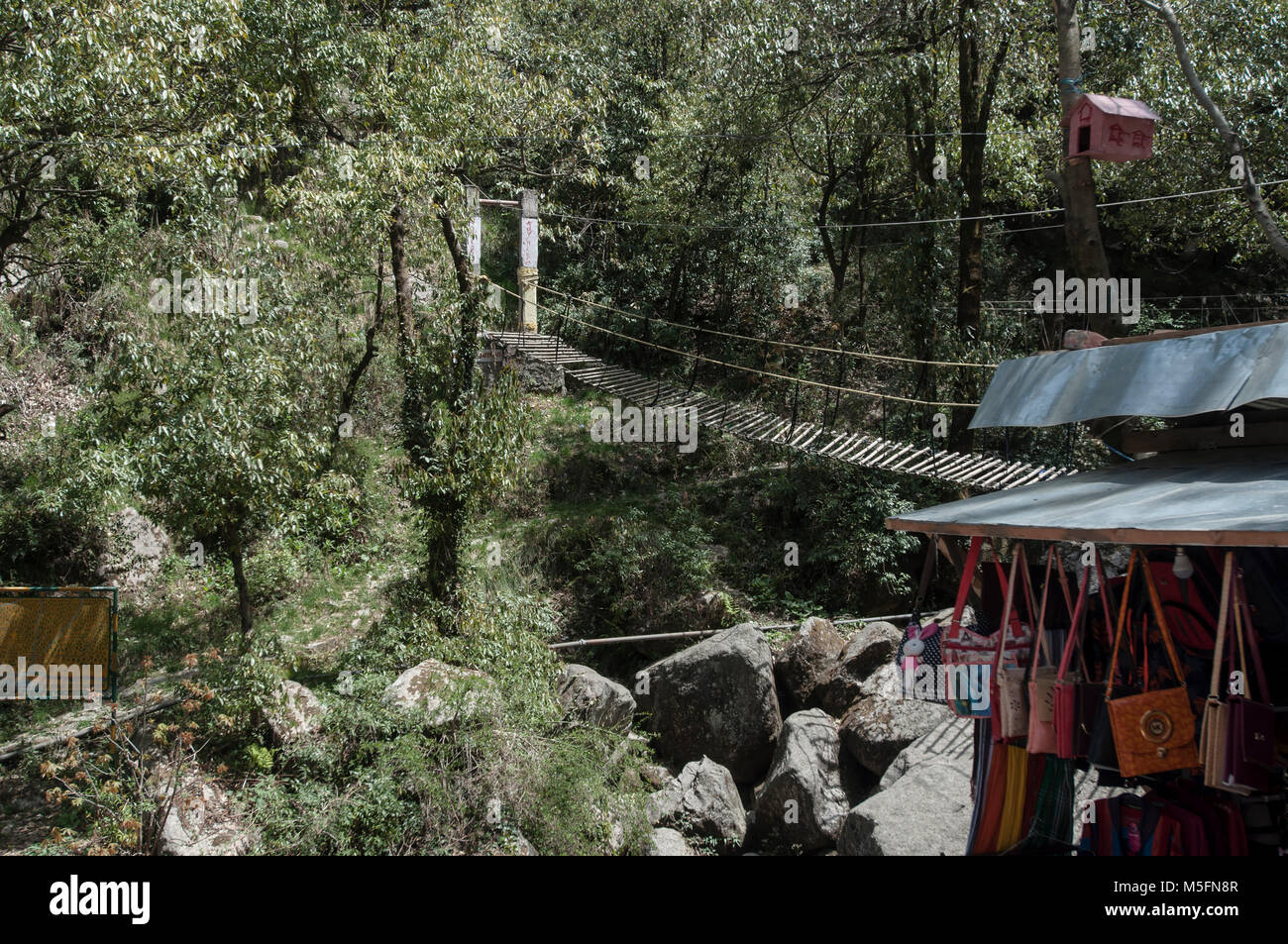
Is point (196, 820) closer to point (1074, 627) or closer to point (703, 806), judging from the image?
point (703, 806)

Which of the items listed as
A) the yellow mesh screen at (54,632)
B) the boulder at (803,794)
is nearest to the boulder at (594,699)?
the boulder at (803,794)

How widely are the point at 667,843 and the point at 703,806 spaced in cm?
64

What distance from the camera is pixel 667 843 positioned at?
6.38 m

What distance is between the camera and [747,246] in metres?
14.3

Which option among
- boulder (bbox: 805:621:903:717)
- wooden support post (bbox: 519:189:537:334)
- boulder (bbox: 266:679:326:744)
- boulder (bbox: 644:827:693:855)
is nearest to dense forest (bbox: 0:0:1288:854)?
boulder (bbox: 266:679:326:744)

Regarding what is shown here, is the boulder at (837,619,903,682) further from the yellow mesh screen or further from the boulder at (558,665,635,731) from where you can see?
the yellow mesh screen

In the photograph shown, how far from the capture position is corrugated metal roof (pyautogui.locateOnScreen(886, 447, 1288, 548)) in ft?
8.77

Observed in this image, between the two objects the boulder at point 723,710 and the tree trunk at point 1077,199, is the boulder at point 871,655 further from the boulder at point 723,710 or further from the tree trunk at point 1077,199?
the tree trunk at point 1077,199

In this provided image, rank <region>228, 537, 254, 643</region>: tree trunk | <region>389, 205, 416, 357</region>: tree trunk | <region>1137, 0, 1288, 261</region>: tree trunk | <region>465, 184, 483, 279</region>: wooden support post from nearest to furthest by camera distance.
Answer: <region>1137, 0, 1288, 261</region>: tree trunk, <region>228, 537, 254, 643</region>: tree trunk, <region>389, 205, 416, 357</region>: tree trunk, <region>465, 184, 483, 279</region>: wooden support post

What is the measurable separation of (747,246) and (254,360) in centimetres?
908

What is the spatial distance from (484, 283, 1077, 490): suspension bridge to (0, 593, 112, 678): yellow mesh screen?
3699mm

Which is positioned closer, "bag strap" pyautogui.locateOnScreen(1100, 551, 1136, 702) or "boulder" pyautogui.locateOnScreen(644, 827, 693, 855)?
"bag strap" pyautogui.locateOnScreen(1100, 551, 1136, 702)

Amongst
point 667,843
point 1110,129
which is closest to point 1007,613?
point 1110,129

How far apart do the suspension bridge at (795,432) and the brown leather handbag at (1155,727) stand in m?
4.38
